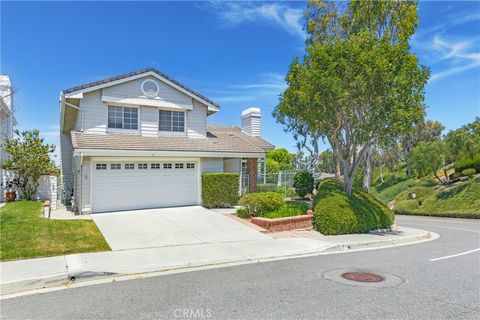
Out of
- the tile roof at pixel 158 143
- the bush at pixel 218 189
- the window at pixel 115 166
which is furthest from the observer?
the bush at pixel 218 189

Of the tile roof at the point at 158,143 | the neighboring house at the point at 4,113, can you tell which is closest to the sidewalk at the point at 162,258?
the tile roof at the point at 158,143

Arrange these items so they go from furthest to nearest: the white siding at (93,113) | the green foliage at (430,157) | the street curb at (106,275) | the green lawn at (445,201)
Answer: the green foliage at (430,157), the green lawn at (445,201), the white siding at (93,113), the street curb at (106,275)

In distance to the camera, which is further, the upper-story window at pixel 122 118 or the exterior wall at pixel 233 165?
the exterior wall at pixel 233 165

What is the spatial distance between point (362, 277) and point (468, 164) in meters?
31.8

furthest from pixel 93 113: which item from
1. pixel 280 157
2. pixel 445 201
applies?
pixel 280 157

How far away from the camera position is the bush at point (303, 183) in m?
25.6

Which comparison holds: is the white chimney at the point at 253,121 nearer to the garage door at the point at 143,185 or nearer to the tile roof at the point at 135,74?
the tile roof at the point at 135,74

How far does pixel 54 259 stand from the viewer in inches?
306

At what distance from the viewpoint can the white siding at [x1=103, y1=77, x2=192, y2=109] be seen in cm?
1652

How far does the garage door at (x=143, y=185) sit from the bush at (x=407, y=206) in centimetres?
1950

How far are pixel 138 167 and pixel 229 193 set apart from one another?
14.3ft

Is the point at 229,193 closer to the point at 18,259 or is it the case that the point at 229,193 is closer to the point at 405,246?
the point at 405,246

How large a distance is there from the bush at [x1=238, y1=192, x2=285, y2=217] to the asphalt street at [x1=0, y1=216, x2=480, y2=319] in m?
5.81

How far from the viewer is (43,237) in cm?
916
